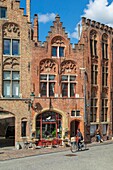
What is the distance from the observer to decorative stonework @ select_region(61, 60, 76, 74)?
3094 centimetres

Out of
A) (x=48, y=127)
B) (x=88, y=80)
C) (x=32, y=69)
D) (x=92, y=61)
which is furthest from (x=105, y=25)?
(x=48, y=127)

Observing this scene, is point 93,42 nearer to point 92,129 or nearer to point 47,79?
point 47,79

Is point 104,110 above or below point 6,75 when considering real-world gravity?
below

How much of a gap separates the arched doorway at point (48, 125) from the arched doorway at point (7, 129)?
2458mm

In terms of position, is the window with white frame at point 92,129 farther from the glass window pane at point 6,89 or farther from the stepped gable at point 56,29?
the stepped gable at point 56,29

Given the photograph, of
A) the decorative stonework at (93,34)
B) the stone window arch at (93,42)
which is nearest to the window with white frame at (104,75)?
the stone window arch at (93,42)

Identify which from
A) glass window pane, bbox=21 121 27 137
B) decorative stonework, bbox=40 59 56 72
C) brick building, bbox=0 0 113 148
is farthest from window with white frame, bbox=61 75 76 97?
glass window pane, bbox=21 121 27 137

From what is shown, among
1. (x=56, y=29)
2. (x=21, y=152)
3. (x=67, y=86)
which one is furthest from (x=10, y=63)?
(x=21, y=152)

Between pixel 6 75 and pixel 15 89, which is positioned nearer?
pixel 6 75

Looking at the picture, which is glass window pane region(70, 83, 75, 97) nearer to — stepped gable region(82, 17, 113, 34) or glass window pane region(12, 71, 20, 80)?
glass window pane region(12, 71, 20, 80)

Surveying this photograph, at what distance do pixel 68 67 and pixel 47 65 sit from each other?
216cm

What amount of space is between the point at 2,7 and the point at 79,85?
10.2 m

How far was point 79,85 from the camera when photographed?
31.3 metres

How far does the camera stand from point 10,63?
28.9 metres
